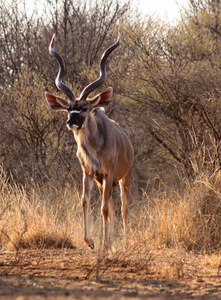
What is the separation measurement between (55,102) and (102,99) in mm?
607

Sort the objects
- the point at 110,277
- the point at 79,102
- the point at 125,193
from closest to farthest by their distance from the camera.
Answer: the point at 110,277, the point at 79,102, the point at 125,193

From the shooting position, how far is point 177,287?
370 centimetres

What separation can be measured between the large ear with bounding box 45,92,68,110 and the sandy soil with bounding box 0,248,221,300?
1.84 metres

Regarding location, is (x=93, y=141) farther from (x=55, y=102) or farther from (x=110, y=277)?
(x=110, y=277)

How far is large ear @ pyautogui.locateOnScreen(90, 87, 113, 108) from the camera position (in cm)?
583

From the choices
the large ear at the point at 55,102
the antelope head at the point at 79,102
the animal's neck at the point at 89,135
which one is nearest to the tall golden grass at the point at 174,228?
the animal's neck at the point at 89,135

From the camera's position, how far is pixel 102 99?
5953mm

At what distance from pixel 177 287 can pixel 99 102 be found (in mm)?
2865

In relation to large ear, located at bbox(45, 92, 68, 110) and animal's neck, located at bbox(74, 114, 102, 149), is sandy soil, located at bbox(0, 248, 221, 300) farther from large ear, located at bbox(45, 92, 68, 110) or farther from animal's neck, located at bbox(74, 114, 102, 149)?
large ear, located at bbox(45, 92, 68, 110)

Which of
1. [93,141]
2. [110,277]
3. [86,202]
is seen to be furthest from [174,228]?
[110,277]

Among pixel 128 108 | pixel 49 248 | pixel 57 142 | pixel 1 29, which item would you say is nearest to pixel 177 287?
pixel 49 248

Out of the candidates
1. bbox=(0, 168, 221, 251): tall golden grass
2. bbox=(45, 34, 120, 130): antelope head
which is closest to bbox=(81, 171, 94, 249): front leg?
bbox=(0, 168, 221, 251): tall golden grass

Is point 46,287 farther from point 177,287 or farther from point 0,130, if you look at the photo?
point 0,130

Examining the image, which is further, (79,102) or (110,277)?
(79,102)
